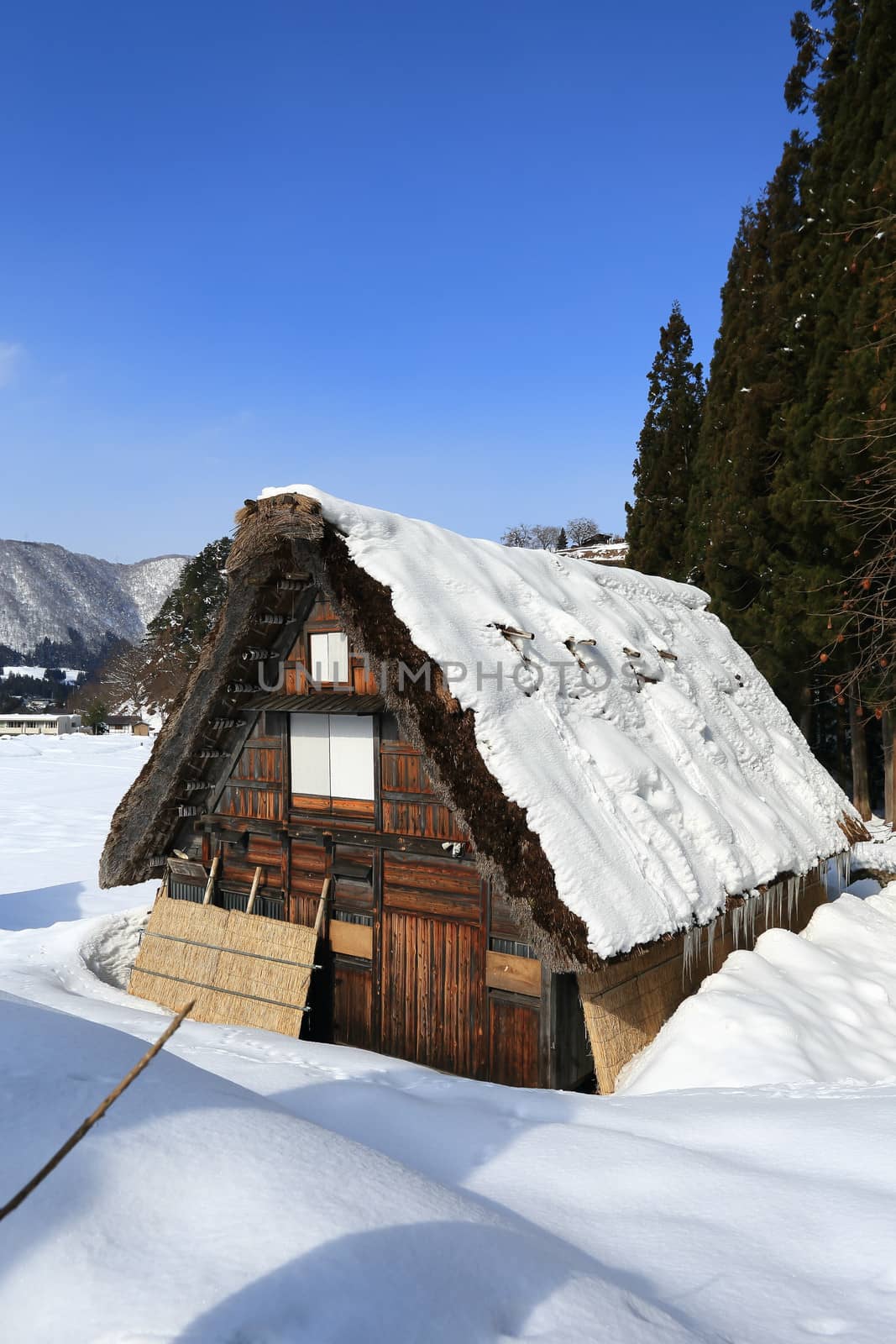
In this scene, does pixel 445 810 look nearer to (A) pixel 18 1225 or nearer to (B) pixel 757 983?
(B) pixel 757 983

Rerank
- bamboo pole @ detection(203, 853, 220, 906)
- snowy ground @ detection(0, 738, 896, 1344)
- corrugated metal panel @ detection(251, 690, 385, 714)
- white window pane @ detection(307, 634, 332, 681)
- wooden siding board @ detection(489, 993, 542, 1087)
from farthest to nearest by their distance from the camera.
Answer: bamboo pole @ detection(203, 853, 220, 906) → white window pane @ detection(307, 634, 332, 681) → corrugated metal panel @ detection(251, 690, 385, 714) → wooden siding board @ detection(489, 993, 542, 1087) → snowy ground @ detection(0, 738, 896, 1344)

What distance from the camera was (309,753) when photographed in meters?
7.34

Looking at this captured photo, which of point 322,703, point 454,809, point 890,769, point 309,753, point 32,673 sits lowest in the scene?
point 890,769

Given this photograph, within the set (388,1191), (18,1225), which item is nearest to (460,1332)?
(388,1191)

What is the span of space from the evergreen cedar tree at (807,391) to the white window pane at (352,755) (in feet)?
27.5

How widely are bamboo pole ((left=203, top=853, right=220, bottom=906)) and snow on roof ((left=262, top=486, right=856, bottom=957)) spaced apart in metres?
3.88

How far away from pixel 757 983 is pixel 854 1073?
A: 1108 mm

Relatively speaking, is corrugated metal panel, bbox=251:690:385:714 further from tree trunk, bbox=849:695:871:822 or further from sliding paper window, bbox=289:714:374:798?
tree trunk, bbox=849:695:871:822

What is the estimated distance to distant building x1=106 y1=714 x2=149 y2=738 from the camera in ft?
181

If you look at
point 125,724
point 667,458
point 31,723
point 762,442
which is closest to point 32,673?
point 31,723

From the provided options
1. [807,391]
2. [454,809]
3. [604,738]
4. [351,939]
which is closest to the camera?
[454,809]

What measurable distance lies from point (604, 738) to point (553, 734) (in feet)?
2.09

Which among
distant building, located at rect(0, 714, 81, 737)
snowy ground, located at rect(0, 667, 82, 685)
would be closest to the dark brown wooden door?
distant building, located at rect(0, 714, 81, 737)

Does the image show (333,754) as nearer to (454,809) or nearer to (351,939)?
(351,939)
